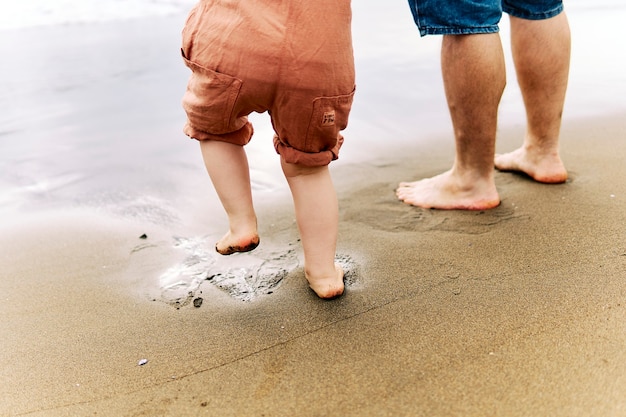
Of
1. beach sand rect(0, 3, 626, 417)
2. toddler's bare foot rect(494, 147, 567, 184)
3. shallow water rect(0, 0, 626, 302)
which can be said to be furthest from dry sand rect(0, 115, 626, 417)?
shallow water rect(0, 0, 626, 302)

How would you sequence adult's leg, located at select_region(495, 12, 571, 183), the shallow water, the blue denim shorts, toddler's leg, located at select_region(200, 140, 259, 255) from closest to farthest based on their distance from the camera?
toddler's leg, located at select_region(200, 140, 259, 255)
the blue denim shorts
adult's leg, located at select_region(495, 12, 571, 183)
the shallow water

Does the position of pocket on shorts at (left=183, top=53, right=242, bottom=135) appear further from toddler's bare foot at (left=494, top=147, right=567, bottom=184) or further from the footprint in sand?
toddler's bare foot at (left=494, top=147, right=567, bottom=184)

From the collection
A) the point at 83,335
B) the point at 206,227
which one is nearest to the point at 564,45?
the point at 206,227

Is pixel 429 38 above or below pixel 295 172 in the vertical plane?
below

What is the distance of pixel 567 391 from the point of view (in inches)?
45.6

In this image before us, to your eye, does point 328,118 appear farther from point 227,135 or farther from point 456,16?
point 456,16

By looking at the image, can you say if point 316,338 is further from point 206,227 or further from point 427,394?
point 206,227

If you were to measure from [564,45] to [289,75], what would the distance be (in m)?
1.36

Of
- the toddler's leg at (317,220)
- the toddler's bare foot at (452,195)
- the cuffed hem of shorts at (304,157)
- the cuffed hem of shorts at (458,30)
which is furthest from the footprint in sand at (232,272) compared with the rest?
the cuffed hem of shorts at (458,30)

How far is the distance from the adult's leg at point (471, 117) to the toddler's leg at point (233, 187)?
2.64 feet

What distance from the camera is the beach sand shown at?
1223 mm

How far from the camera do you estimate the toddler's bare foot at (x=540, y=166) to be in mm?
2273

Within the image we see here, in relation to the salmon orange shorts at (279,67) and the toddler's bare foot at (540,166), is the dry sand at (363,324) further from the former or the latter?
the salmon orange shorts at (279,67)

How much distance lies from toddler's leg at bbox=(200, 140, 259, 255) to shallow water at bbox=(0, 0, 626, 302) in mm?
235
